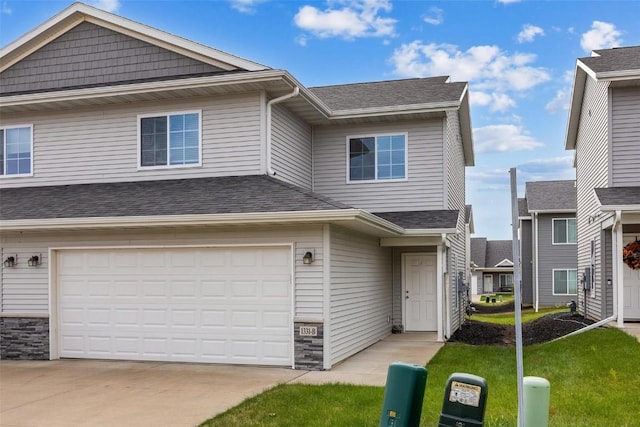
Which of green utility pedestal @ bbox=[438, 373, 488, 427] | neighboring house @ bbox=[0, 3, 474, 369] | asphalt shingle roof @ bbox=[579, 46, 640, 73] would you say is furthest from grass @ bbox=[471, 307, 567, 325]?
green utility pedestal @ bbox=[438, 373, 488, 427]

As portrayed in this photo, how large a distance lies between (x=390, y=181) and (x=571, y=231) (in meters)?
16.1

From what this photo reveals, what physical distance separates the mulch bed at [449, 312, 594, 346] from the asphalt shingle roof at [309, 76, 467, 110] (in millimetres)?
6030

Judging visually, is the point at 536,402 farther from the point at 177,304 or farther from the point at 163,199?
the point at 163,199

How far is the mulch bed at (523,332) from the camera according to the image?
49.0 ft

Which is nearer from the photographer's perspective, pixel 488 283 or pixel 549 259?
pixel 549 259

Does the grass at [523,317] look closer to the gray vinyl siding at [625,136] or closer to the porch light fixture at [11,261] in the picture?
the gray vinyl siding at [625,136]

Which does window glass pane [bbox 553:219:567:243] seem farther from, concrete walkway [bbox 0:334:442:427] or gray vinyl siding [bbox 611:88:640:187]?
concrete walkway [bbox 0:334:442:427]

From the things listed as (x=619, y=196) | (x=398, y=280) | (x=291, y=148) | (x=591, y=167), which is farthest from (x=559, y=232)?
(x=291, y=148)

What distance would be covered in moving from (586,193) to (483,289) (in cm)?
3252

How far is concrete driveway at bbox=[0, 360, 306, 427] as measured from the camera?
7.48 m

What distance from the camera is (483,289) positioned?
50.4 metres

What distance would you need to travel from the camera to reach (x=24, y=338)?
1216cm

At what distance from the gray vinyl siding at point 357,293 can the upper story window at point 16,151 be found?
25.9ft

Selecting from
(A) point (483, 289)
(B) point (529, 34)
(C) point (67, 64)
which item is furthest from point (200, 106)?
(A) point (483, 289)
